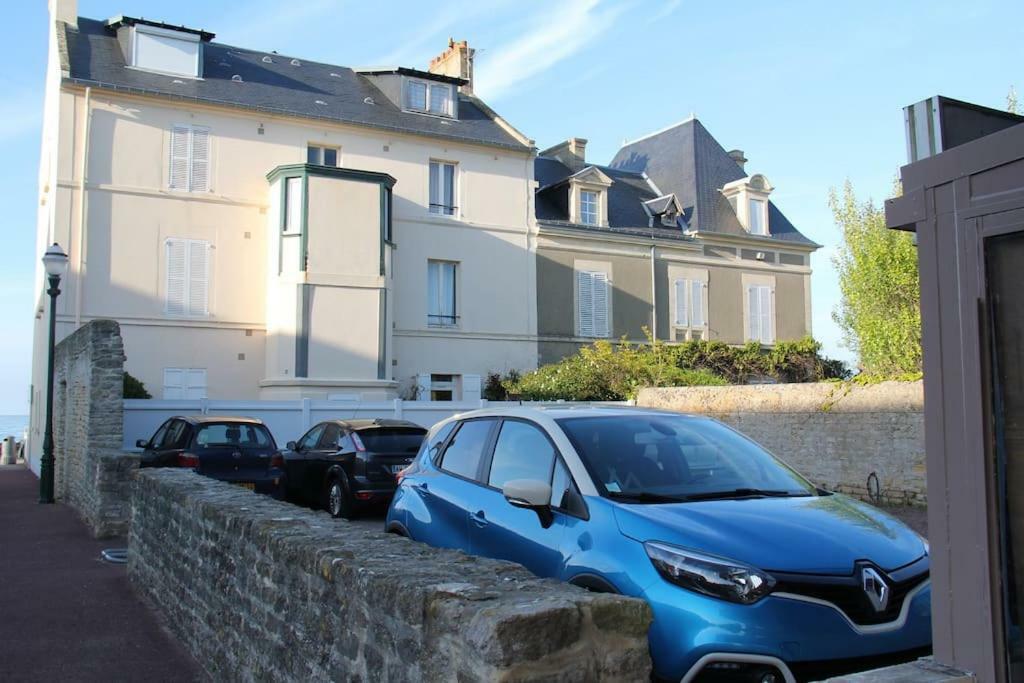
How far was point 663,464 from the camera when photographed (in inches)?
196

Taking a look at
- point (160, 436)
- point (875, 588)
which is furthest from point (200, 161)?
point (875, 588)

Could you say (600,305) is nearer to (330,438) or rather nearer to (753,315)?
(753,315)

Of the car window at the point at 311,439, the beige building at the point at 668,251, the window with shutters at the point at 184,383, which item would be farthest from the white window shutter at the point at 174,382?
the beige building at the point at 668,251

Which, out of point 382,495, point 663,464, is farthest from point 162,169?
point 663,464

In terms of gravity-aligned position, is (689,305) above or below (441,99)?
below

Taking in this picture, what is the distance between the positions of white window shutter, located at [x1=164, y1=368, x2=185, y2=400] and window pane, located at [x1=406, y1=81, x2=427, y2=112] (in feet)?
35.4

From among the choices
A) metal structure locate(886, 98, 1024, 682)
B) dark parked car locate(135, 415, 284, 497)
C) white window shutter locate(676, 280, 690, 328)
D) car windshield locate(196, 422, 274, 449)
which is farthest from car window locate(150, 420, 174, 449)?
white window shutter locate(676, 280, 690, 328)

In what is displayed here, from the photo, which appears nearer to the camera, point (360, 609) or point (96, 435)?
point (360, 609)

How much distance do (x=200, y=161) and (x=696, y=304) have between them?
54.6 ft

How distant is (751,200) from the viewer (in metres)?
31.5

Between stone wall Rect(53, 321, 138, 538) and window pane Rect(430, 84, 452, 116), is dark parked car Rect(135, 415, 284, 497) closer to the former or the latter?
stone wall Rect(53, 321, 138, 538)

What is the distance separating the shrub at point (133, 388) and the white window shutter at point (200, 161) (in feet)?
18.6

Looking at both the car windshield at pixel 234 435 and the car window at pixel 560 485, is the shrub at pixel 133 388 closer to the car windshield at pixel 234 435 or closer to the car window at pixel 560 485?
the car windshield at pixel 234 435

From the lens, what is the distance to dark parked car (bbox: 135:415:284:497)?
1298 centimetres
